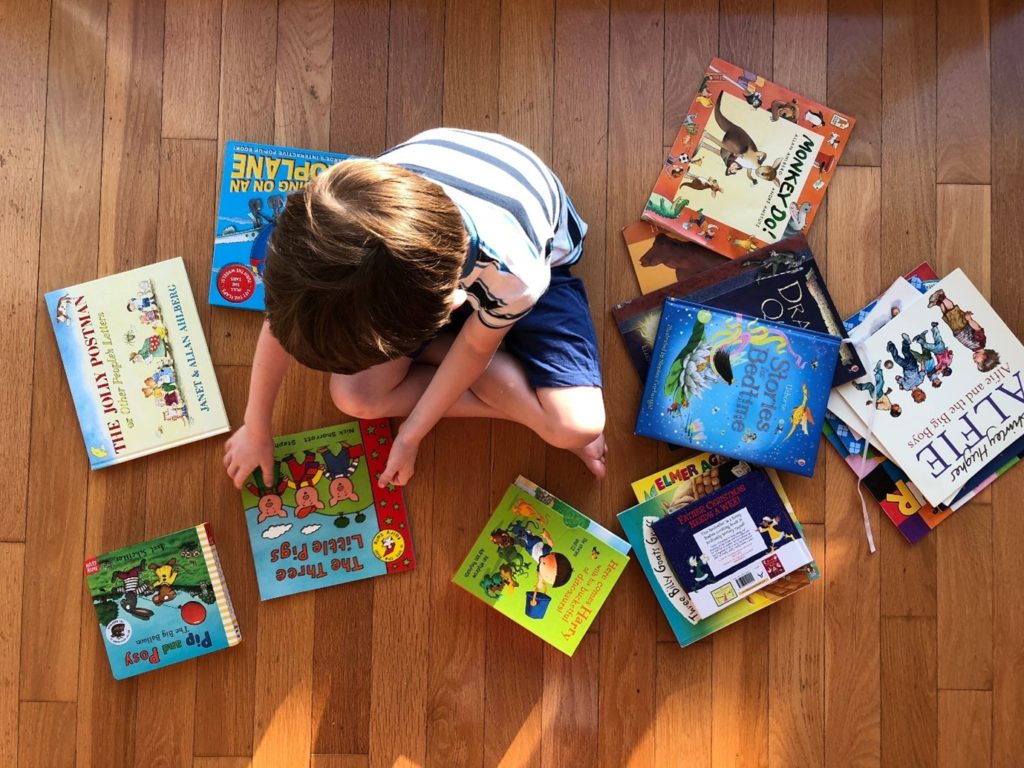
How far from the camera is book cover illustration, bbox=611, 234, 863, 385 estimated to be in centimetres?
112

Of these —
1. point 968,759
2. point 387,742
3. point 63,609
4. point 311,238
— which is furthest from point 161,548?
point 968,759

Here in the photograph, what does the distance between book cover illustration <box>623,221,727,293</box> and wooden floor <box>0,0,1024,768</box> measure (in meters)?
0.03

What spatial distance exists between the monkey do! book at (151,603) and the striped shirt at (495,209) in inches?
21.4

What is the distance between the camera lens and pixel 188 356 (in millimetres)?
1105

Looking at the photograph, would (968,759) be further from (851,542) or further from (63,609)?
(63,609)

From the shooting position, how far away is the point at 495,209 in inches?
32.3

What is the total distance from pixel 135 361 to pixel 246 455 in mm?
193

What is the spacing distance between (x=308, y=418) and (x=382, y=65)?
0.48 metres

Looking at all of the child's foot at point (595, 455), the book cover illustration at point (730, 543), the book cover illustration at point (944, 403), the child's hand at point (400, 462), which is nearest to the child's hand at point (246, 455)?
the child's hand at point (400, 462)

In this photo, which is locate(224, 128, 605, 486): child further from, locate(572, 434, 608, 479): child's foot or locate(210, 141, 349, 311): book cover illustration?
locate(210, 141, 349, 311): book cover illustration

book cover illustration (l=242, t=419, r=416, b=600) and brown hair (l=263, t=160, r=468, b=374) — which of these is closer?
brown hair (l=263, t=160, r=468, b=374)

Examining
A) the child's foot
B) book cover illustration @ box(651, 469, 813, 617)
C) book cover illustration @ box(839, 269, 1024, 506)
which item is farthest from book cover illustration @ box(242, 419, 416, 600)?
book cover illustration @ box(839, 269, 1024, 506)

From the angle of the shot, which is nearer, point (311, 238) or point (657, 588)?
point (311, 238)

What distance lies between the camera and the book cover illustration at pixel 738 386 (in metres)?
1.11
